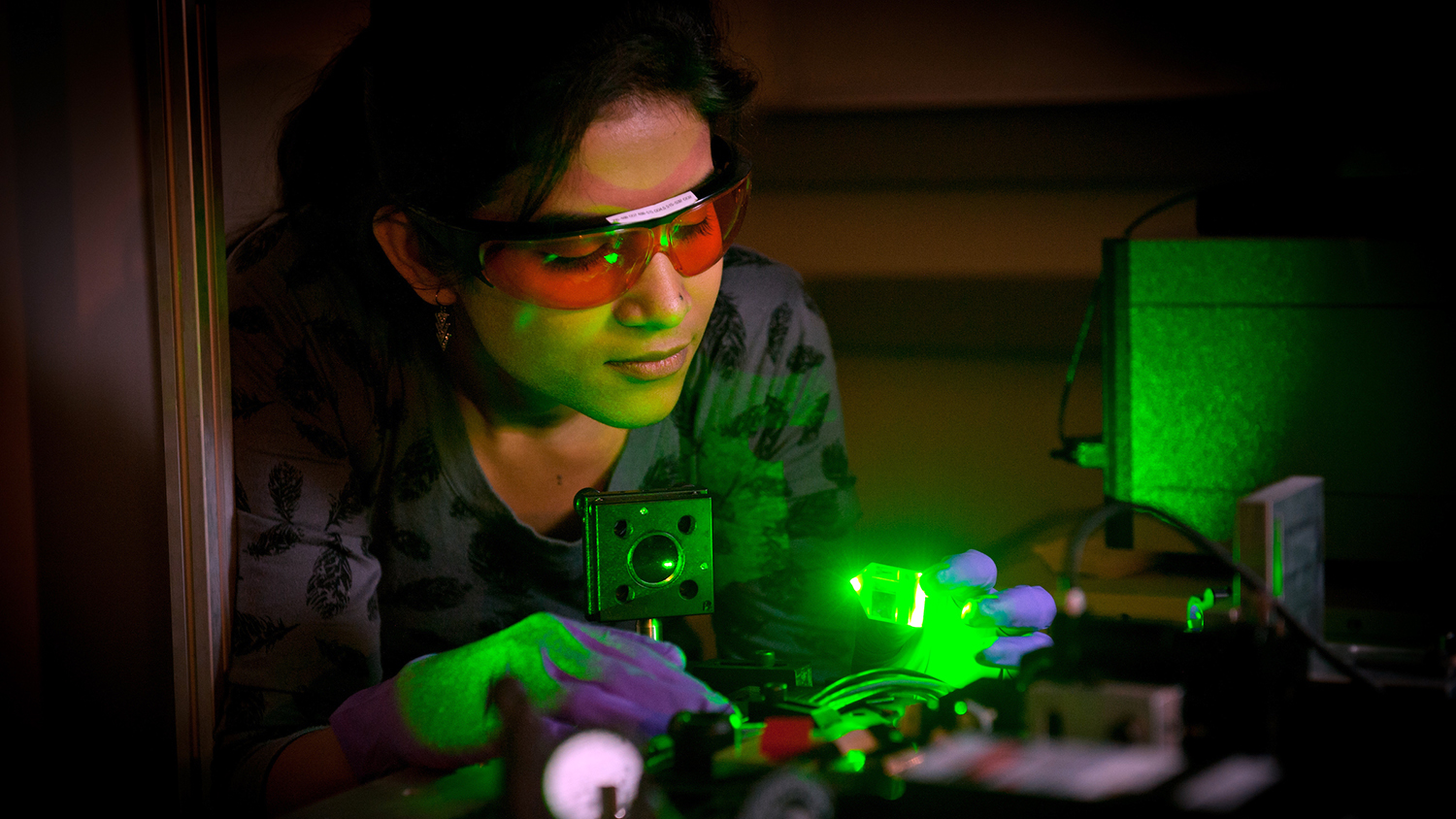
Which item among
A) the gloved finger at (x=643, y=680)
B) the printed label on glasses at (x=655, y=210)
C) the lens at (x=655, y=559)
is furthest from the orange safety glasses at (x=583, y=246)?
the gloved finger at (x=643, y=680)

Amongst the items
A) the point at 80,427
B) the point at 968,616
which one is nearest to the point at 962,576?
the point at 968,616

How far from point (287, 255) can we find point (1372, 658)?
132 centimetres

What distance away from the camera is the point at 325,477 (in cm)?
132

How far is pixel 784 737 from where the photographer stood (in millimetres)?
887

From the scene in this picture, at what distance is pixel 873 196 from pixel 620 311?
2.44 feet

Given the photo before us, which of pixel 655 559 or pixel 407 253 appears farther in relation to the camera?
pixel 407 253

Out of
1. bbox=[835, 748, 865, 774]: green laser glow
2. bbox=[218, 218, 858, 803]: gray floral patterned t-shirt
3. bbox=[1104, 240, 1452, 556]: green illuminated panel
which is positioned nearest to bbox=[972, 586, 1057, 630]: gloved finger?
bbox=[1104, 240, 1452, 556]: green illuminated panel

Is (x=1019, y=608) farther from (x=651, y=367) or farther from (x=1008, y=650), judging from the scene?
(x=651, y=367)

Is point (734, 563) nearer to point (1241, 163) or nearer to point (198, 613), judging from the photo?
point (198, 613)

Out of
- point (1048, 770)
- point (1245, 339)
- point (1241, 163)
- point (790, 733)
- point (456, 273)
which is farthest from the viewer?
point (1241, 163)

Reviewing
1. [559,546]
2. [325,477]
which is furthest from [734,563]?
[325,477]

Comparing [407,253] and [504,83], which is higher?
[504,83]

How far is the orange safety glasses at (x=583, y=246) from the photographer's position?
3.57ft

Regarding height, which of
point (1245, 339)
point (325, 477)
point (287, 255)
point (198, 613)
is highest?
point (287, 255)
